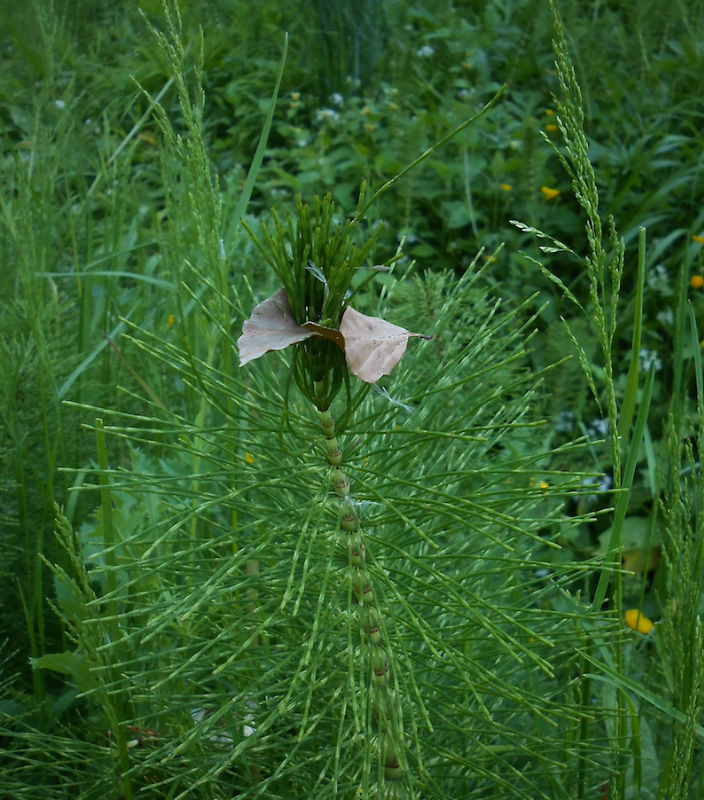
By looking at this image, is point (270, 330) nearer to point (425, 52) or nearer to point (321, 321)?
point (321, 321)

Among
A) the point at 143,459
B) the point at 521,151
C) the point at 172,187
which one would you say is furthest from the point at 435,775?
the point at 521,151

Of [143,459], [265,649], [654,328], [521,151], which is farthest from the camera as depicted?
[521,151]

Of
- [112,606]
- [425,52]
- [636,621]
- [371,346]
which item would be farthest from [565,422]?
[425,52]

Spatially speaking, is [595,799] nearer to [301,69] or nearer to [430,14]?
[301,69]

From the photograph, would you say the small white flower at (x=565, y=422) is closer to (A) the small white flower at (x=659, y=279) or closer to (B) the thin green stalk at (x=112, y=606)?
(A) the small white flower at (x=659, y=279)

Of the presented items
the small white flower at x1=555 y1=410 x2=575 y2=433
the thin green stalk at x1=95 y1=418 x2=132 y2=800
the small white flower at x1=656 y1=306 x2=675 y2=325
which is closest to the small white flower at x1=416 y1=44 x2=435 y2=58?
the small white flower at x1=656 y1=306 x2=675 y2=325

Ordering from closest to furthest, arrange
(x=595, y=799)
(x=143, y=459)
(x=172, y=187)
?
(x=595, y=799) < (x=143, y=459) < (x=172, y=187)
